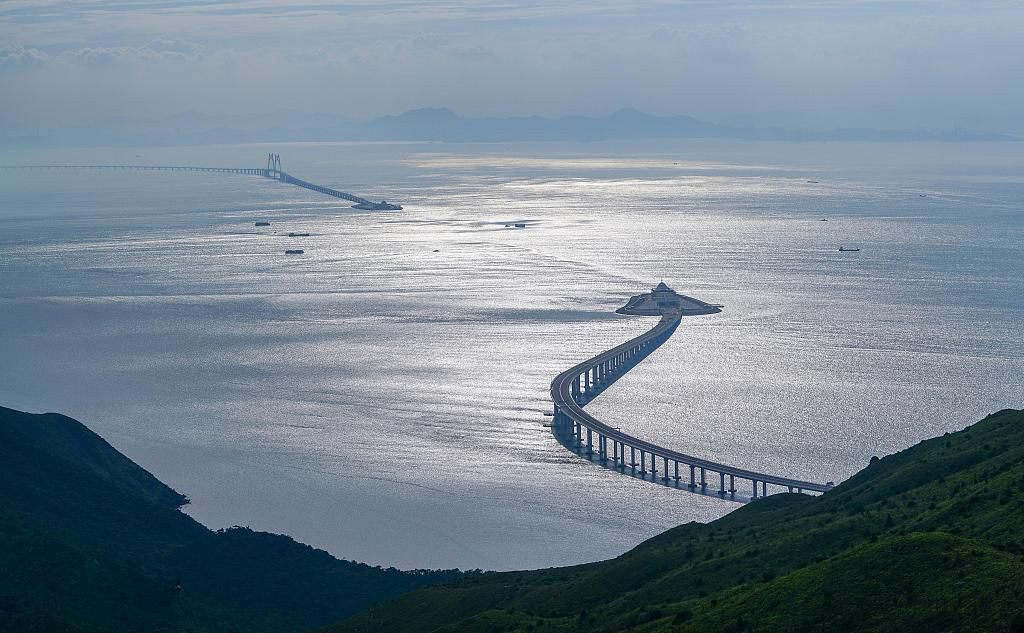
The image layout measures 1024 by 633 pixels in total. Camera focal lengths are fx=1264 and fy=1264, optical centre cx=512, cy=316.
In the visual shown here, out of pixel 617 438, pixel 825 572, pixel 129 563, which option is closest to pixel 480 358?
pixel 617 438

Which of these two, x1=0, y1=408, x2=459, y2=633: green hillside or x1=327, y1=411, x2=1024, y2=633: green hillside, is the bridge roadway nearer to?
x1=327, y1=411, x2=1024, y2=633: green hillside

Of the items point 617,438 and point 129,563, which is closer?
point 129,563

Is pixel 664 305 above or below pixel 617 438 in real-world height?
above

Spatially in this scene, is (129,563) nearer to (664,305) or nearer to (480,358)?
(480,358)

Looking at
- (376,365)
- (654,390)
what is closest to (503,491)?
(654,390)

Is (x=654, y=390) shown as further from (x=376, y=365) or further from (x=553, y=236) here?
(x=553, y=236)

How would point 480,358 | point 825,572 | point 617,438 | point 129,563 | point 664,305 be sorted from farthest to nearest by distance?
point 664,305 → point 480,358 → point 617,438 → point 129,563 → point 825,572
